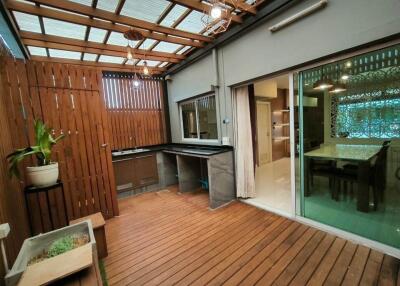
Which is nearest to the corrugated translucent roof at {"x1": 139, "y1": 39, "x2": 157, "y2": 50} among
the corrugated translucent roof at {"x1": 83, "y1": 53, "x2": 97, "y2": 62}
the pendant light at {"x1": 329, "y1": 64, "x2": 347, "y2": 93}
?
the corrugated translucent roof at {"x1": 83, "y1": 53, "x2": 97, "y2": 62}

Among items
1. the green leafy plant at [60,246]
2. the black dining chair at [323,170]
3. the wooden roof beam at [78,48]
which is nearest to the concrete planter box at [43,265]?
the green leafy plant at [60,246]

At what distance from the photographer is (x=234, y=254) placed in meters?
2.14

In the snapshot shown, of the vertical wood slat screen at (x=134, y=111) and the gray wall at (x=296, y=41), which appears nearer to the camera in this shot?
the gray wall at (x=296, y=41)

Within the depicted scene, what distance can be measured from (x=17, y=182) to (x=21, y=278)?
1454 millimetres

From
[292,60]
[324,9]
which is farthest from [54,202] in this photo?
[324,9]

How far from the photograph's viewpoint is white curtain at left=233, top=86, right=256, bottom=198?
137 inches

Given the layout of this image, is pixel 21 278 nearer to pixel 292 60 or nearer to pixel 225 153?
pixel 225 153

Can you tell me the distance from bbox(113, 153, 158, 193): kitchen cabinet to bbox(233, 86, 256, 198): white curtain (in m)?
2.17

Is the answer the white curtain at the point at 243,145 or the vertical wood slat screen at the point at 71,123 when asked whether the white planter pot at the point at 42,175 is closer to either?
the vertical wood slat screen at the point at 71,123

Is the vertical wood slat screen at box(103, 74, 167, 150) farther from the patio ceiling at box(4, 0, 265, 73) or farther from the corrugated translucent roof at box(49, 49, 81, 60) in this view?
the patio ceiling at box(4, 0, 265, 73)

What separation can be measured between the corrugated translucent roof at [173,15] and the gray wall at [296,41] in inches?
42.1

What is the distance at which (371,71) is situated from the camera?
6.77ft

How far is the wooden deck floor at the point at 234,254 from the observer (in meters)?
A: 1.79

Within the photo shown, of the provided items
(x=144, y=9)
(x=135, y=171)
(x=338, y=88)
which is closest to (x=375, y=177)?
(x=338, y=88)
